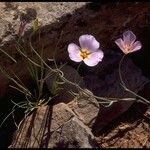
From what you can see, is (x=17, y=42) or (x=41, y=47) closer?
(x=17, y=42)

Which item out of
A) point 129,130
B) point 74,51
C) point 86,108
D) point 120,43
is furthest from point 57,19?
point 129,130

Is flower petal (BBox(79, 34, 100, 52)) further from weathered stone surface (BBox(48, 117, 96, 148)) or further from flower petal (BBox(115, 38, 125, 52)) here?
weathered stone surface (BBox(48, 117, 96, 148))

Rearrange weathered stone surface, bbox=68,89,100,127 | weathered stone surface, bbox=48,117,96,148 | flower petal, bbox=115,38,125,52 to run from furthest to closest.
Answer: weathered stone surface, bbox=68,89,100,127 < weathered stone surface, bbox=48,117,96,148 < flower petal, bbox=115,38,125,52

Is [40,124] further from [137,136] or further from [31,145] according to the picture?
[137,136]

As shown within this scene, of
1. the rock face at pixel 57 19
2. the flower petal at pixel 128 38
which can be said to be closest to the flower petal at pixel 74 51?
the rock face at pixel 57 19

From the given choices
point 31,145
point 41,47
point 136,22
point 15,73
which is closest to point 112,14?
point 136,22

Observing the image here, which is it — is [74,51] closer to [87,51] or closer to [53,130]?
[87,51]

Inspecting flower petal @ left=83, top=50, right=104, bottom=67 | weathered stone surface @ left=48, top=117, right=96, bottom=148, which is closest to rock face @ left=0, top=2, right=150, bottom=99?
flower petal @ left=83, top=50, right=104, bottom=67

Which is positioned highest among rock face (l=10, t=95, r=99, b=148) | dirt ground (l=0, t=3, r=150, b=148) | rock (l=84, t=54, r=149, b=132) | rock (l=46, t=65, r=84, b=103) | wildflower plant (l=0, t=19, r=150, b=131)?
wildflower plant (l=0, t=19, r=150, b=131)
